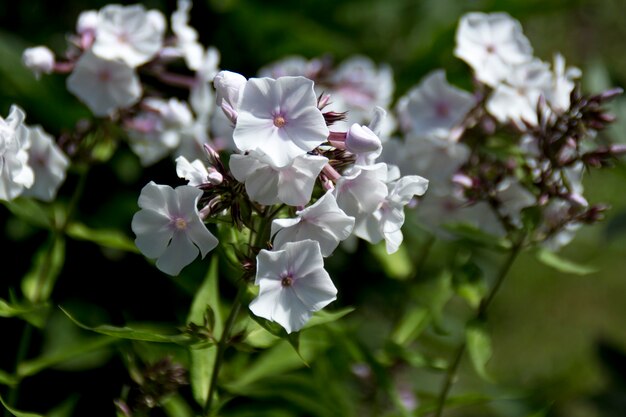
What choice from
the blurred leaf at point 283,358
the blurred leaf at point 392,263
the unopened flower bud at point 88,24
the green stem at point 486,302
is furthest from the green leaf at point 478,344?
the unopened flower bud at point 88,24

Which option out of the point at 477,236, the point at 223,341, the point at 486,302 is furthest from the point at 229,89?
the point at 486,302

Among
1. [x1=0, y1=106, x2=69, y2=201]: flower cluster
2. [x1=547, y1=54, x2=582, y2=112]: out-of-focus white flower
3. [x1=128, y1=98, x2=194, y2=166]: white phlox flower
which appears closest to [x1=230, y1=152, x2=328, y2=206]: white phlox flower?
[x1=0, y1=106, x2=69, y2=201]: flower cluster

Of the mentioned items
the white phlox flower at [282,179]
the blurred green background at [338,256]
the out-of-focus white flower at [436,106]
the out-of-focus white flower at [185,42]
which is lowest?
the blurred green background at [338,256]

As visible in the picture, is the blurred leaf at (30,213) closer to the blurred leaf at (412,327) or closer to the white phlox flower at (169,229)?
the white phlox flower at (169,229)

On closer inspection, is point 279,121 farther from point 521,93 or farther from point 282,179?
point 521,93

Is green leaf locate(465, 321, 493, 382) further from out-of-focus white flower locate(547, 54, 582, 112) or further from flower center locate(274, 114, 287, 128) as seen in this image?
flower center locate(274, 114, 287, 128)

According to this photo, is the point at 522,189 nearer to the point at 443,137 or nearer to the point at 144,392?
the point at 443,137

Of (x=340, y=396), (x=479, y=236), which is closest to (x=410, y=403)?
(x=340, y=396)
